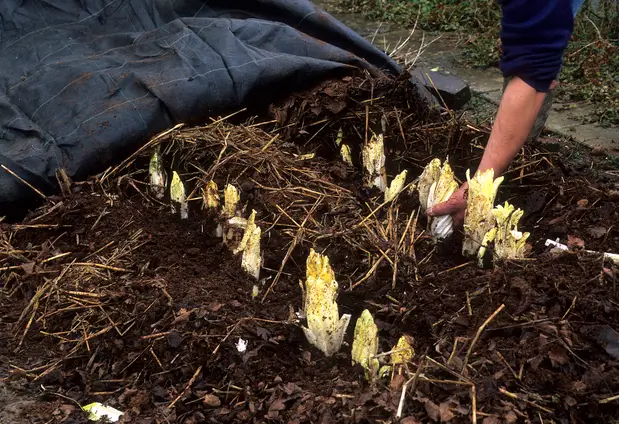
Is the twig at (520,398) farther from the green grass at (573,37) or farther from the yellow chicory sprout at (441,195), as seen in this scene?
the green grass at (573,37)

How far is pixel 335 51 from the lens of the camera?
3402 mm

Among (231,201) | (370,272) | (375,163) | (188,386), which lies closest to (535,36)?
(375,163)

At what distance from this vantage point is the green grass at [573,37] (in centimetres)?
448

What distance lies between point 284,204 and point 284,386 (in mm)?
948

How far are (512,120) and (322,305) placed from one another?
3.68ft

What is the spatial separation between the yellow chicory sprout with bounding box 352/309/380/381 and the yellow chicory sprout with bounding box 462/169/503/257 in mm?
670

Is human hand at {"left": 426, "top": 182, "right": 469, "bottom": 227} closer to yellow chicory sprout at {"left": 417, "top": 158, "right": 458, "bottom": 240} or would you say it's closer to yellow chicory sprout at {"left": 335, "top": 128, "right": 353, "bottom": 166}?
yellow chicory sprout at {"left": 417, "top": 158, "right": 458, "bottom": 240}

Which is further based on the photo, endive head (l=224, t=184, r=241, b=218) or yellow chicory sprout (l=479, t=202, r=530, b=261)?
endive head (l=224, t=184, r=241, b=218)

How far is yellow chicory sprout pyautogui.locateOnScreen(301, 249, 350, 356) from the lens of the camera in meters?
1.85

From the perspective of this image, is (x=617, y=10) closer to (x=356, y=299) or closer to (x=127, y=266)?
(x=356, y=299)

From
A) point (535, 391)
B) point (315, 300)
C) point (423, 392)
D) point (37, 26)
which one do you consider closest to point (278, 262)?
point (315, 300)

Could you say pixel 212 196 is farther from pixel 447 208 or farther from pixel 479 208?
pixel 479 208

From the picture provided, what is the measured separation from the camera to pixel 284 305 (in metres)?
2.19

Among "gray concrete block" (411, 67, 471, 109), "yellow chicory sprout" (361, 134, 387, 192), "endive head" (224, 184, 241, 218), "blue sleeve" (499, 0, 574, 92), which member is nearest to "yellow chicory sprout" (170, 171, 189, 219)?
"endive head" (224, 184, 241, 218)
